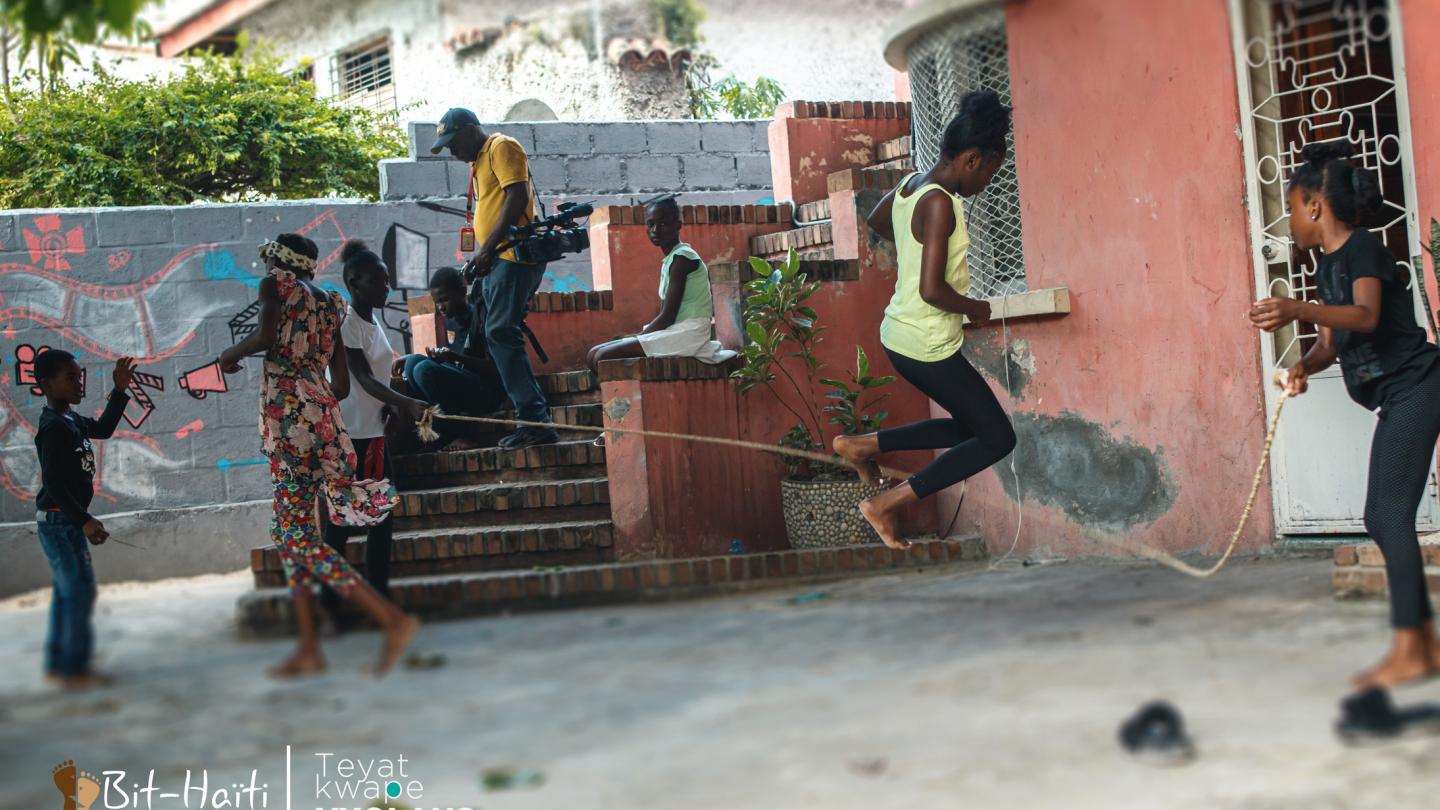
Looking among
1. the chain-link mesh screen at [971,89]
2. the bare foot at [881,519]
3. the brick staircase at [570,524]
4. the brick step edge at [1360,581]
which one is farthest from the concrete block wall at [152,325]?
the brick step edge at [1360,581]

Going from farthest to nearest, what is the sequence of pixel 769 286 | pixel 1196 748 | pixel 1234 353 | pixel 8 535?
pixel 769 286
pixel 1234 353
pixel 8 535
pixel 1196 748

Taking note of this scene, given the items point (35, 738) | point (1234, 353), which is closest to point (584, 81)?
point (35, 738)

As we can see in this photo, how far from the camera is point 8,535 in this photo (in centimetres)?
315

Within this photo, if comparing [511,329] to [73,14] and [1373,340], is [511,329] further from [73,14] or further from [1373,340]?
[73,14]

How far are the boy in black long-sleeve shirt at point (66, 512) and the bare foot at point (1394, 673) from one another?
148cm

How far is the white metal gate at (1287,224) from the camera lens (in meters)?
4.40

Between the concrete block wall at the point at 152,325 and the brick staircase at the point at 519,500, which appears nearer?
the brick staircase at the point at 519,500

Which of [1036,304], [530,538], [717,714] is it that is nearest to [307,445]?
[717,714]

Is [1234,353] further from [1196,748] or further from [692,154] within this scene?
[692,154]

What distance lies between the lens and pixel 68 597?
70.4 inches

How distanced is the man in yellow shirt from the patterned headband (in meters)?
3.05

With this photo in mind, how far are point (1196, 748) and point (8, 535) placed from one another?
250 cm

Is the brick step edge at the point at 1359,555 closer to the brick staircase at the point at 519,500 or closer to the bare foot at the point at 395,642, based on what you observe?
the brick staircase at the point at 519,500

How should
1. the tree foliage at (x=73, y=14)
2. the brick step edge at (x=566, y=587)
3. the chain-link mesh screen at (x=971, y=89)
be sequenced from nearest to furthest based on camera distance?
the tree foliage at (x=73, y=14) → the brick step edge at (x=566, y=587) → the chain-link mesh screen at (x=971, y=89)
